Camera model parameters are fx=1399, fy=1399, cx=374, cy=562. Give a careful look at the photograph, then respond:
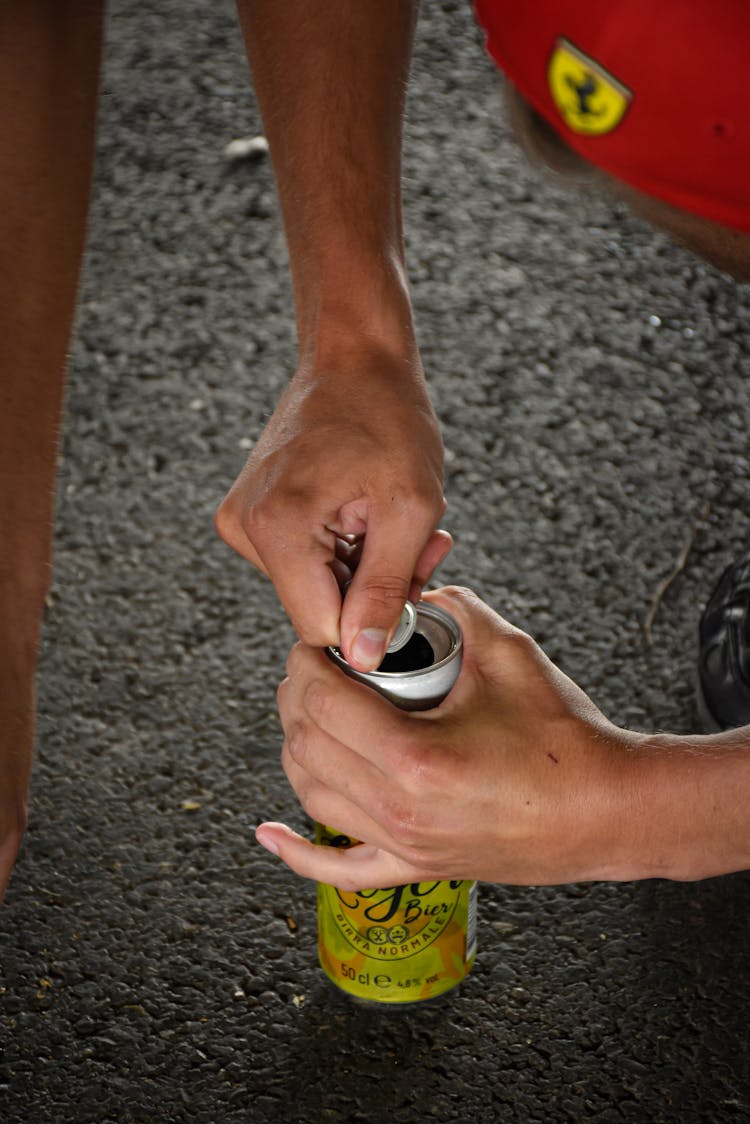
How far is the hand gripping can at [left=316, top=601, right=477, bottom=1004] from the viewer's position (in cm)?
107

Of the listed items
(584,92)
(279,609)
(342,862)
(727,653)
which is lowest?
(279,609)

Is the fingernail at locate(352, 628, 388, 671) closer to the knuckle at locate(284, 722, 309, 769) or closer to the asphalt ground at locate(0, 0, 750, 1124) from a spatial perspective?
the knuckle at locate(284, 722, 309, 769)

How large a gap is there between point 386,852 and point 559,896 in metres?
0.37

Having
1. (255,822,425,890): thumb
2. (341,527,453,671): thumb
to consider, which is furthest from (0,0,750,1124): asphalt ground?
(341,527,453,671): thumb

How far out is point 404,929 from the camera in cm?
119

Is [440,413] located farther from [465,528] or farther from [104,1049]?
[104,1049]

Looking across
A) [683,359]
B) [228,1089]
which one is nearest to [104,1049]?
[228,1089]

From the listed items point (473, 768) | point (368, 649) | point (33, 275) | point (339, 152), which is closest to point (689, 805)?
point (473, 768)

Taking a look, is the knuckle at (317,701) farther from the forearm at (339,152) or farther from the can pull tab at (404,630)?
the forearm at (339,152)

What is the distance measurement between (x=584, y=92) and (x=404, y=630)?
0.42m

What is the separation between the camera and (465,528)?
1.77 m

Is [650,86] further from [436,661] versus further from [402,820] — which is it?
[402,820]

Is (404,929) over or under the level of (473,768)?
under

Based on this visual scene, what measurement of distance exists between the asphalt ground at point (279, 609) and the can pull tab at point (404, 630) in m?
0.43
